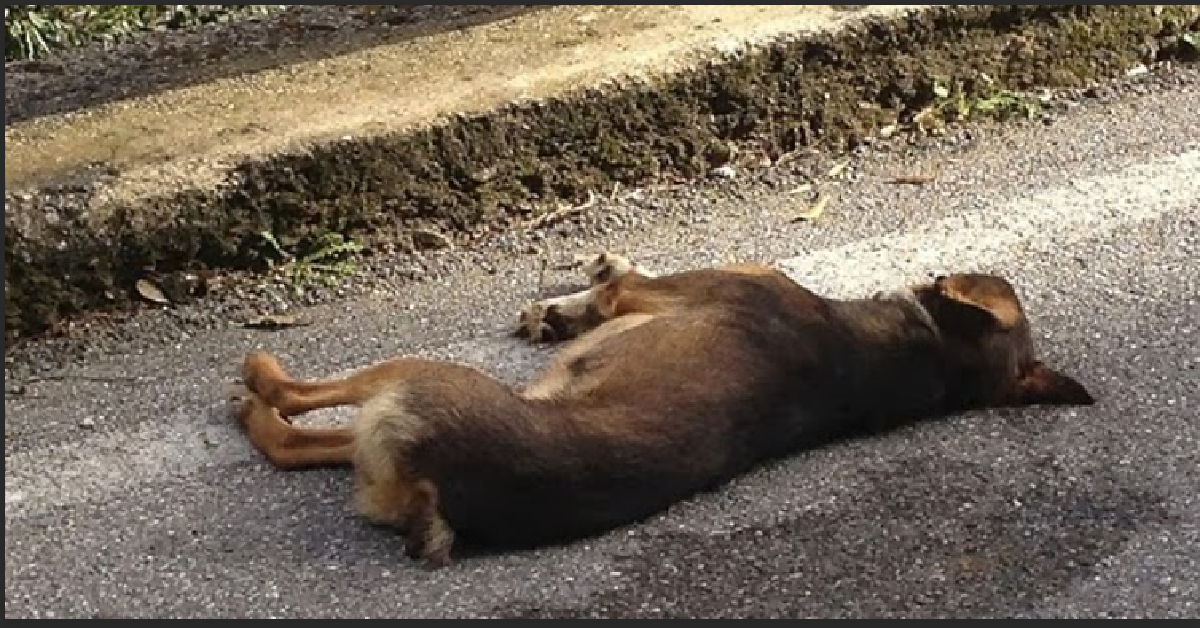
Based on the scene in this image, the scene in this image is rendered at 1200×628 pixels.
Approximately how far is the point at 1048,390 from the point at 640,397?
1.17m

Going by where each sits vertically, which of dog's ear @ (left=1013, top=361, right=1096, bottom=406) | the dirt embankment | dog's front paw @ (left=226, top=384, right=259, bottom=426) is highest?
the dirt embankment

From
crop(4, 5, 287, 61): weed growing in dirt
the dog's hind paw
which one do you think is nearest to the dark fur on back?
the dog's hind paw

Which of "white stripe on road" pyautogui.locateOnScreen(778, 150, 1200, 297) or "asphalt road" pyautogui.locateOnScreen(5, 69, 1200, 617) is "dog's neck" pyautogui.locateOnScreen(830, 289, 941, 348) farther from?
"white stripe on road" pyautogui.locateOnScreen(778, 150, 1200, 297)

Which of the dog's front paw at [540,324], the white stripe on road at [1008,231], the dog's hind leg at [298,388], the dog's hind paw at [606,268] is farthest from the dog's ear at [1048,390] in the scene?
the dog's hind leg at [298,388]

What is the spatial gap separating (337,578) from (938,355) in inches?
65.7

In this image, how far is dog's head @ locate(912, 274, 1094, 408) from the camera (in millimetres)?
4855

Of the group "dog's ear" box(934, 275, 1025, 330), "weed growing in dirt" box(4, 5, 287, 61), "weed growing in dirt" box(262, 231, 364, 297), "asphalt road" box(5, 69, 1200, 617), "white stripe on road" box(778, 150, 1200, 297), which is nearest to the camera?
"asphalt road" box(5, 69, 1200, 617)

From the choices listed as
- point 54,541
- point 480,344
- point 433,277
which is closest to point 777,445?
point 480,344

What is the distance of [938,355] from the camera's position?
4836 mm

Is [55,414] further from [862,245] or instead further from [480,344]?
[862,245]

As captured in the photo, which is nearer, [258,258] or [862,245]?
[258,258]

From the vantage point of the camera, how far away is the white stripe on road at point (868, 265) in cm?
429

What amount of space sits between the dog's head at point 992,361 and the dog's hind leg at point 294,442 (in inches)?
59.9

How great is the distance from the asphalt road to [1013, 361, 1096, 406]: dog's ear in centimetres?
3
